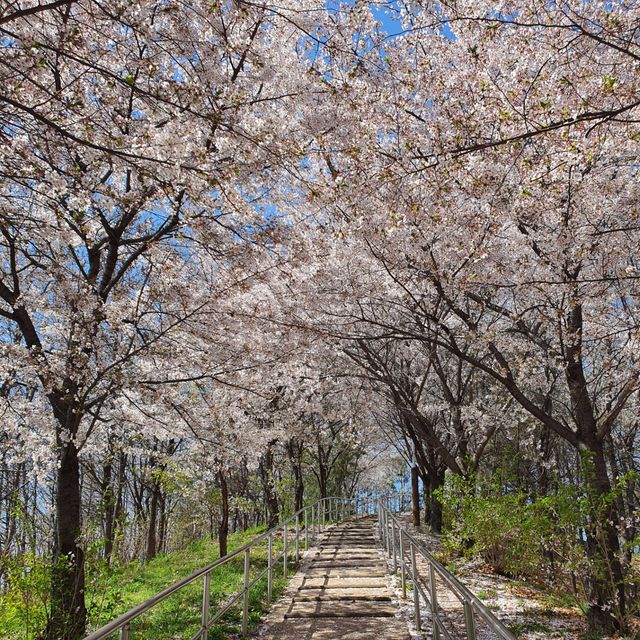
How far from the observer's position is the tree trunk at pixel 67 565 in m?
5.61

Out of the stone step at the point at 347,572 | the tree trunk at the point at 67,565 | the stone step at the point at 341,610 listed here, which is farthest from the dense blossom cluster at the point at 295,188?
the stone step at the point at 347,572

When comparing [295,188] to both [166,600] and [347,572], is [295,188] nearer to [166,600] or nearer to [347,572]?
[347,572]

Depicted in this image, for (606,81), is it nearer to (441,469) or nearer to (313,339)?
(313,339)

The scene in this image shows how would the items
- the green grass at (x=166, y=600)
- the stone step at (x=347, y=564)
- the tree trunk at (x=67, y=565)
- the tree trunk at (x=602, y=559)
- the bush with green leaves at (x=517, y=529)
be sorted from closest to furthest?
the tree trunk at (x=67, y=565), the green grass at (x=166, y=600), the tree trunk at (x=602, y=559), the bush with green leaves at (x=517, y=529), the stone step at (x=347, y=564)

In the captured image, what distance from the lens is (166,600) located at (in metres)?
9.82

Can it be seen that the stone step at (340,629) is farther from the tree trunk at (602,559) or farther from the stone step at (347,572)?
the stone step at (347,572)

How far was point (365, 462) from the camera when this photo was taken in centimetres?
4484

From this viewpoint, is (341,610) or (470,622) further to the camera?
(341,610)

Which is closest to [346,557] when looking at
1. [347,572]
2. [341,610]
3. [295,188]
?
[347,572]

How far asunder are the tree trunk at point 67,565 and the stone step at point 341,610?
98.9 inches

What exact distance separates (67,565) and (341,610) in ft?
11.3

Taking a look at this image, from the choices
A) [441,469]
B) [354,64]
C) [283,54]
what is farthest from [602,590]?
[441,469]

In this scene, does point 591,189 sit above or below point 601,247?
above

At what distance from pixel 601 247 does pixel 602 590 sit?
4647mm
